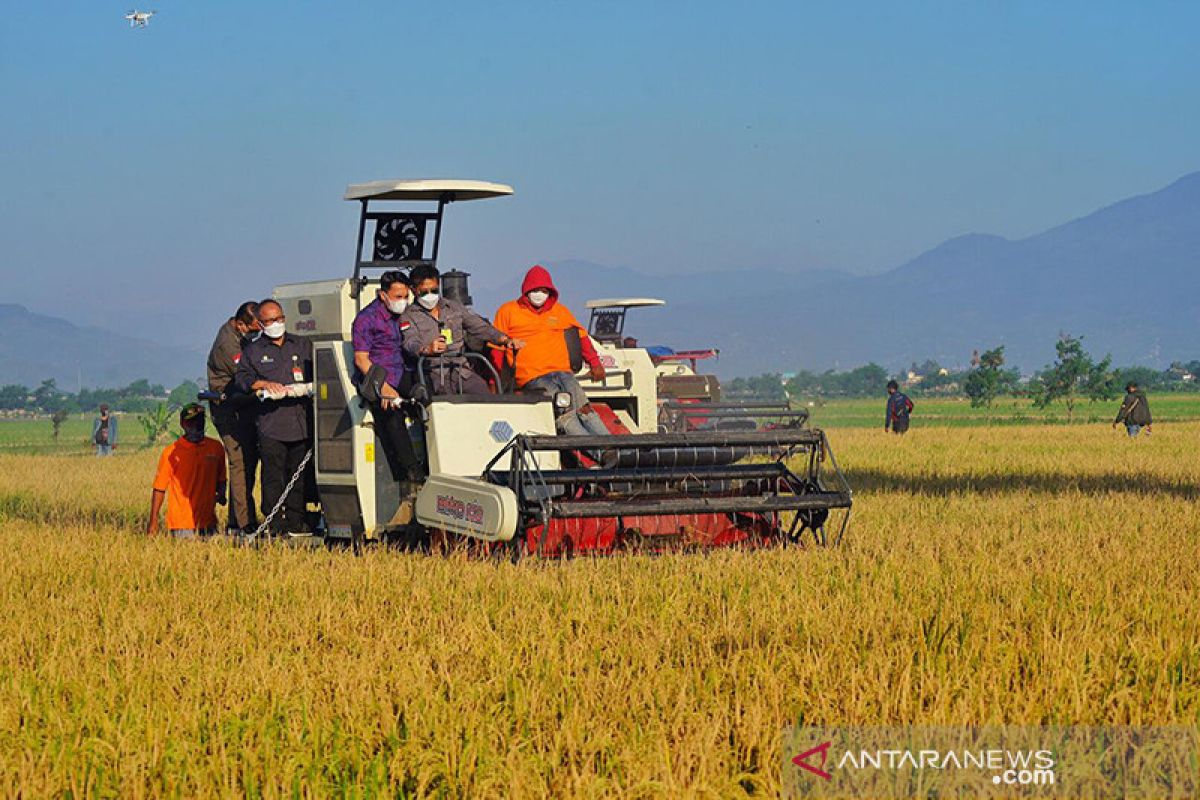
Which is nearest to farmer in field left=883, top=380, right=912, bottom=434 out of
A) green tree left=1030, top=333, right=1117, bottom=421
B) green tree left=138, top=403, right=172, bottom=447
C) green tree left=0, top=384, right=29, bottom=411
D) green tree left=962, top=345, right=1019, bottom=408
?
green tree left=138, top=403, right=172, bottom=447

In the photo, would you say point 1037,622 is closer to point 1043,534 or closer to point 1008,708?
point 1008,708

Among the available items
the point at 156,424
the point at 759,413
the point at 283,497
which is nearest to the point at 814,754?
the point at 759,413

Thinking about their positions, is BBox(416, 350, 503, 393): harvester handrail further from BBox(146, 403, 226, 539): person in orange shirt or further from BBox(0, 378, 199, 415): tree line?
BBox(0, 378, 199, 415): tree line

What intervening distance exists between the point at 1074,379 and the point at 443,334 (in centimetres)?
6079

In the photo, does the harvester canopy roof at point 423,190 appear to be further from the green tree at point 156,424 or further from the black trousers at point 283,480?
the green tree at point 156,424

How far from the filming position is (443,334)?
12.2 metres

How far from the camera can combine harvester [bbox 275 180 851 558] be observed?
35.3 feet

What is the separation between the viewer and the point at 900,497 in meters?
17.6

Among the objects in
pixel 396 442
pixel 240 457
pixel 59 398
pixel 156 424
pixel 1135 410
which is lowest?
pixel 59 398

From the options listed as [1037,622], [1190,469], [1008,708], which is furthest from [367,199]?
[1190,469]

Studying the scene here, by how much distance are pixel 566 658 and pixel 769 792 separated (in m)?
1.97

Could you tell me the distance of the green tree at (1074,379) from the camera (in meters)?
69.1

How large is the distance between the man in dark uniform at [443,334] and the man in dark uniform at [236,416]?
6.34ft

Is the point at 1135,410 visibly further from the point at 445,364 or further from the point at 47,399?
the point at 47,399
